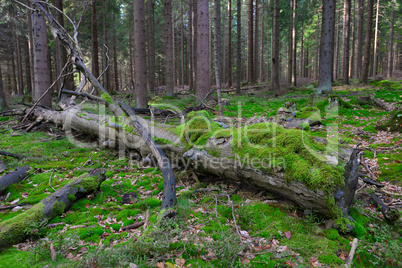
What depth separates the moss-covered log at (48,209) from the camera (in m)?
2.48

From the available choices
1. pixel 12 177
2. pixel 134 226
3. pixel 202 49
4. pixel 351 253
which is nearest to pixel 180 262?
pixel 134 226

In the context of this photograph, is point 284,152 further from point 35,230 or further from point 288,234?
point 35,230

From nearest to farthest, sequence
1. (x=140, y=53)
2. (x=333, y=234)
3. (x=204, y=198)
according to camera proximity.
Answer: (x=333, y=234)
(x=204, y=198)
(x=140, y=53)

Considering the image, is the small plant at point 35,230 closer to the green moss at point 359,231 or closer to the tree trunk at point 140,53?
the green moss at point 359,231

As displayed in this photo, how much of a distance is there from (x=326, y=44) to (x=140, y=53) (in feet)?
33.0

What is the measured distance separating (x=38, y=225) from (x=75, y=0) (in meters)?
15.2

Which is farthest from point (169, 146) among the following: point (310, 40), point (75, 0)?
point (310, 40)

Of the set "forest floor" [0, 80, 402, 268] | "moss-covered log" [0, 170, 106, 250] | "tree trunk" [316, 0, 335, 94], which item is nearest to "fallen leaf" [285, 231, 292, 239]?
"forest floor" [0, 80, 402, 268]

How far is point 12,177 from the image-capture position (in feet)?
12.7

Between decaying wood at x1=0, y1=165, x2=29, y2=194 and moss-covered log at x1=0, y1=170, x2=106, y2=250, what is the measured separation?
4.00ft

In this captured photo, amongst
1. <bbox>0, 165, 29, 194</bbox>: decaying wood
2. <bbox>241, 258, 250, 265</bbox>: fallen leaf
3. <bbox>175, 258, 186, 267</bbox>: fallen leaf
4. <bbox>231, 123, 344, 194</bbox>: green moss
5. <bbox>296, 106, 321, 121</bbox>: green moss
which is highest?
<bbox>296, 106, 321, 121</bbox>: green moss

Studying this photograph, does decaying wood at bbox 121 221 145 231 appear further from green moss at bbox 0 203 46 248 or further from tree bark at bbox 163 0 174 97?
tree bark at bbox 163 0 174 97

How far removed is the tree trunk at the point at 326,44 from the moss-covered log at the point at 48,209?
512 inches

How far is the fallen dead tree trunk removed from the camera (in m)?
2.80
